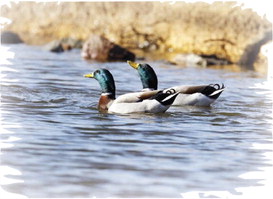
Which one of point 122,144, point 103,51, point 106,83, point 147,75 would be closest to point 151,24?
point 103,51

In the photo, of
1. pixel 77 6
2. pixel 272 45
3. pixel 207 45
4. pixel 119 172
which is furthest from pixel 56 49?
pixel 119 172

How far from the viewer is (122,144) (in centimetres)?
841

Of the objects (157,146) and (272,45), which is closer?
(157,146)

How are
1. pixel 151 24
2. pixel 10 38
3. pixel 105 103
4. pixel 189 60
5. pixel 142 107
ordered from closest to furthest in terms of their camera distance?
pixel 142 107 < pixel 105 103 < pixel 189 60 < pixel 151 24 < pixel 10 38

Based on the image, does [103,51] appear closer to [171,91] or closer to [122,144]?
[171,91]

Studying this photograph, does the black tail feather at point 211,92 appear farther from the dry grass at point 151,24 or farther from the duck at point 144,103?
the dry grass at point 151,24

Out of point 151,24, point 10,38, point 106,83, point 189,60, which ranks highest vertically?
point 151,24

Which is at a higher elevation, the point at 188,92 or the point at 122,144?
the point at 188,92

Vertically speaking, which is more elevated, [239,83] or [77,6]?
[77,6]

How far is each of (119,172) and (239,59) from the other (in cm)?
1517

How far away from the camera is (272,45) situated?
820 inches

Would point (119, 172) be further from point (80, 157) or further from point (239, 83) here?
point (239, 83)

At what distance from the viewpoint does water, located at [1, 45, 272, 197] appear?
21.6 feet

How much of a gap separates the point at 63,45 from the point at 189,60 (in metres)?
5.68
